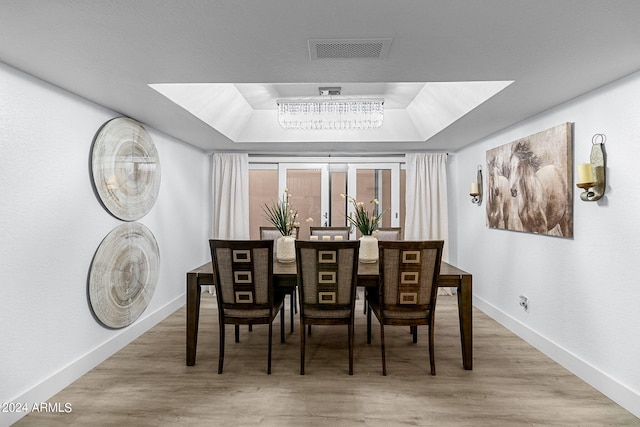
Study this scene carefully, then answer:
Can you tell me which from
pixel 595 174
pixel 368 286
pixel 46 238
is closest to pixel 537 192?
pixel 595 174

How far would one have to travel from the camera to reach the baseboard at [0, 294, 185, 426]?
224 cm

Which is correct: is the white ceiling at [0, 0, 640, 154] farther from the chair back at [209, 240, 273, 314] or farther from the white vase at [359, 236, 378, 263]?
the white vase at [359, 236, 378, 263]

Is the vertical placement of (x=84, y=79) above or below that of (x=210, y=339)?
above

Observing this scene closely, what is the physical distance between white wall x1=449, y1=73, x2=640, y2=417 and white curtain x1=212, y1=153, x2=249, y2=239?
351 cm

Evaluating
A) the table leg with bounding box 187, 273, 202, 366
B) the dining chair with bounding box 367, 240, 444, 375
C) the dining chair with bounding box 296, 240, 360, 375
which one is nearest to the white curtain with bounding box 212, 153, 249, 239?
the table leg with bounding box 187, 273, 202, 366

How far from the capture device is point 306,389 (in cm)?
255

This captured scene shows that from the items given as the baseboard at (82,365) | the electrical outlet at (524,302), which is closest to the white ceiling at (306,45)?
the electrical outlet at (524,302)

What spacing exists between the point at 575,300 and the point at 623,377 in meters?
0.60

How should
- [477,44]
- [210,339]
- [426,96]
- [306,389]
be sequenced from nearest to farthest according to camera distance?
1. [477,44]
2. [306,389]
3. [210,339]
4. [426,96]

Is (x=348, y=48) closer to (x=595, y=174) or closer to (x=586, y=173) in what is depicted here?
(x=586, y=173)

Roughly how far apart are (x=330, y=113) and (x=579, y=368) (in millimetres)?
3099

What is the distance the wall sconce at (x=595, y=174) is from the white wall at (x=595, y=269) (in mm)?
40

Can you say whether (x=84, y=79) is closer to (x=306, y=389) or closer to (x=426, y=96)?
(x=306, y=389)

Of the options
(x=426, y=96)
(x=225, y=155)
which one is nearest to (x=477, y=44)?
(x=426, y=96)
